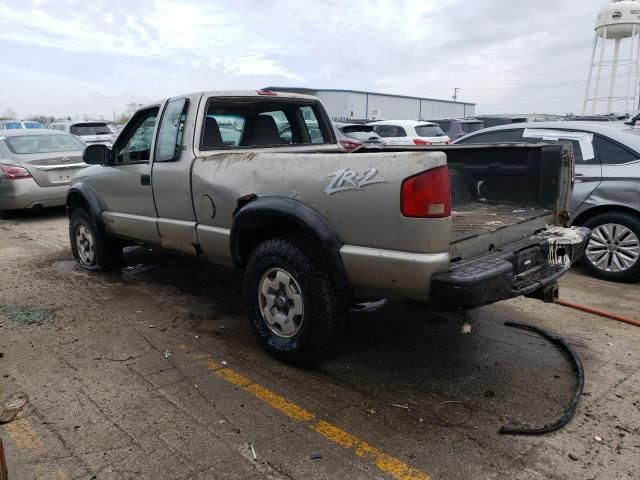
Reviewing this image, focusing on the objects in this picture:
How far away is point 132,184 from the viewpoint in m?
4.99

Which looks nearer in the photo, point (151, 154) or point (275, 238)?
point (275, 238)

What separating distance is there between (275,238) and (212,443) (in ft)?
4.53

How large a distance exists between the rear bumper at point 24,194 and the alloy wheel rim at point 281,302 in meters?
7.01

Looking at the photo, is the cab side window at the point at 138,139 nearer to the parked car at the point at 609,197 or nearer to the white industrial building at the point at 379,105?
the parked car at the point at 609,197

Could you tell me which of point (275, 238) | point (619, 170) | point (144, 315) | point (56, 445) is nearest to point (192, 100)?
point (275, 238)

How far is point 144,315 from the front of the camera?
465cm

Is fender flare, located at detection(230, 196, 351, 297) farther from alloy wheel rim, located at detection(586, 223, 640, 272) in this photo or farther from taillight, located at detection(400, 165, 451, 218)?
alloy wheel rim, located at detection(586, 223, 640, 272)

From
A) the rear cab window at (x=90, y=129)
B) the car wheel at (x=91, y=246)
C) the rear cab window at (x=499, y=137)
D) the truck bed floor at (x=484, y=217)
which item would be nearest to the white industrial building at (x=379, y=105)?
the rear cab window at (x=90, y=129)

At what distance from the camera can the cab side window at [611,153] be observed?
539cm

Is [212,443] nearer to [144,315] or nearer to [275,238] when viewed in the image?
[275,238]

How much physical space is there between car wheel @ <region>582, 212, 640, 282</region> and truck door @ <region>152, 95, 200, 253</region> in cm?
404

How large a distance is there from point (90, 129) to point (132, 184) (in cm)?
1608

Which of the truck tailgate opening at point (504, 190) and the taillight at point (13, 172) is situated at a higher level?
the truck tailgate opening at point (504, 190)

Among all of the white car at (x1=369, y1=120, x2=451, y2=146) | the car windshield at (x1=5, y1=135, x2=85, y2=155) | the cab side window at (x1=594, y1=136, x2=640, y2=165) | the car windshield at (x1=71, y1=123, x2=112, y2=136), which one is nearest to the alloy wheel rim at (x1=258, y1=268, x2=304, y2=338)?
the cab side window at (x1=594, y1=136, x2=640, y2=165)
